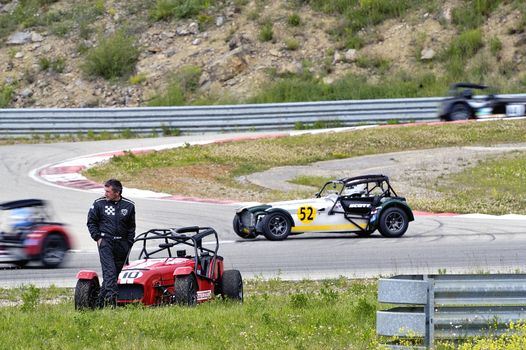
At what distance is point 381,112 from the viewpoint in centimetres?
3509

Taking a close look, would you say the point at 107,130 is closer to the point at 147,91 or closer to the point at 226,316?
the point at 147,91

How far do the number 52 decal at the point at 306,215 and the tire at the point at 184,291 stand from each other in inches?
313

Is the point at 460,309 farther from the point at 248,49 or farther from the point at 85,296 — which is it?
the point at 248,49

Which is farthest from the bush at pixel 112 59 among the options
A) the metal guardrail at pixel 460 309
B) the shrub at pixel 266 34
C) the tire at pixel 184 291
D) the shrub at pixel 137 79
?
the metal guardrail at pixel 460 309

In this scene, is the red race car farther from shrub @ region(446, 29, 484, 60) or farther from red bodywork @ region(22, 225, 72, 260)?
shrub @ region(446, 29, 484, 60)

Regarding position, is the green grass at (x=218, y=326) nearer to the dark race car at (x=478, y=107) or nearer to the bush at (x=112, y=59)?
the dark race car at (x=478, y=107)

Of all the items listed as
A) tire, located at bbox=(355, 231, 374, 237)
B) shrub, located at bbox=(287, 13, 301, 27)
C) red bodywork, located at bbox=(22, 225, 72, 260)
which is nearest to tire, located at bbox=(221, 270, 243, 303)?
red bodywork, located at bbox=(22, 225, 72, 260)

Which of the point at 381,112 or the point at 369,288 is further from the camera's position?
the point at 381,112

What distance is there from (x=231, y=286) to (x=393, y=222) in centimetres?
757

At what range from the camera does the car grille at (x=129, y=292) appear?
1149 cm

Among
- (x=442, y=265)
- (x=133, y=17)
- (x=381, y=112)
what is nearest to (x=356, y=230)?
(x=442, y=265)

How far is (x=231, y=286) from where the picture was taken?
12.1 meters

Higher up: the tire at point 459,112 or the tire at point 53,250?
the tire at point 459,112

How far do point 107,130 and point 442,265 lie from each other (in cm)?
2173
